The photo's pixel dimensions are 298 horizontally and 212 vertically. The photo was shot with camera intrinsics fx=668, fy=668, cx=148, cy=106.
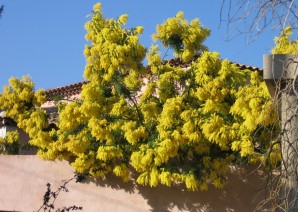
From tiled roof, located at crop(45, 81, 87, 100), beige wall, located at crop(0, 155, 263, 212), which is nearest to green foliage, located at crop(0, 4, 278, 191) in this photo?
beige wall, located at crop(0, 155, 263, 212)

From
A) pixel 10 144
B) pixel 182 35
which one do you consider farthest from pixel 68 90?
pixel 182 35

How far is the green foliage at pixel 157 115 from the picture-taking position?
10367 mm

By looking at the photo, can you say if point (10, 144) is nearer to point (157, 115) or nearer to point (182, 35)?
point (157, 115)

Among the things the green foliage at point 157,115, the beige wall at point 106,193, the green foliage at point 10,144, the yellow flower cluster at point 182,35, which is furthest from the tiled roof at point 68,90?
the yellow flower cluster at point 182,35

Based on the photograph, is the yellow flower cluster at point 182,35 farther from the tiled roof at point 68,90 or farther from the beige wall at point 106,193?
the tiled roof at point 68,90

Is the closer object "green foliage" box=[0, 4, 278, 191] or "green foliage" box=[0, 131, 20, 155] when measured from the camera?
"green foliage" box=[0, 4, 278, 191]

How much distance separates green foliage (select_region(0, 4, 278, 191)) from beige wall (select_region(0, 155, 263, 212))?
0.34 m

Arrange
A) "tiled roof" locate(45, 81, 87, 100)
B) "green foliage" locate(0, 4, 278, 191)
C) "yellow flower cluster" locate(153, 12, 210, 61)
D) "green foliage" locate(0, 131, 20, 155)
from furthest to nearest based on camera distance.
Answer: "tiled roof" locate(45, 81, 87, 100)
"green foliage" locate(0, 131, 20, 155)
"yellow flower cluster" locate(153, 12, 210, 61)
"green foliage" locate(0, 4, 278, 191)

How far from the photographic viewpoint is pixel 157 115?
37.1 feet

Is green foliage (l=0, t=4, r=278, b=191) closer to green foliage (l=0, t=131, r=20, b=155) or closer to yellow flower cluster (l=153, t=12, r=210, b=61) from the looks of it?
yellow flower cluster (l=153, t=12, r=210, b=61)

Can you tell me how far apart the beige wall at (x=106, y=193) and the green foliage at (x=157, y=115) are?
0.34m

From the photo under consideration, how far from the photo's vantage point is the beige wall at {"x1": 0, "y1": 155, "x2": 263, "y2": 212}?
1095cm

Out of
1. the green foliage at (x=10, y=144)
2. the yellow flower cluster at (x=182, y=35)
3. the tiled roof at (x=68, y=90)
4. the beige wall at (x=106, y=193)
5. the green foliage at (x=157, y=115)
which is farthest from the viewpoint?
the tiled roof at (x=68, y=90)

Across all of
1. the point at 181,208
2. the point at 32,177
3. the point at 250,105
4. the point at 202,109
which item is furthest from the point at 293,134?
the point at 32,177
